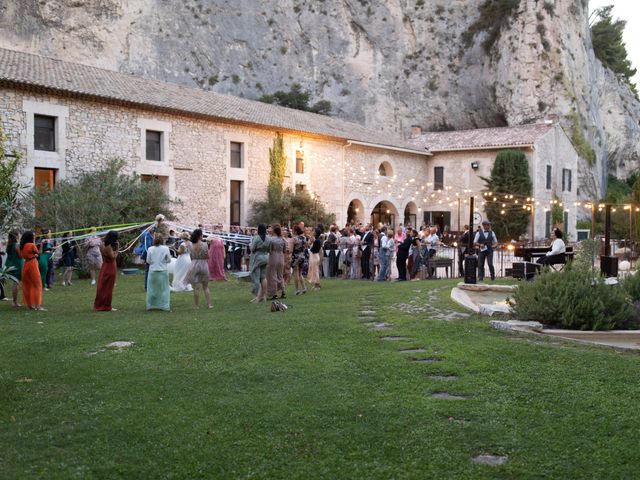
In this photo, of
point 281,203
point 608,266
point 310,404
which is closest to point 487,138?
point 281,203

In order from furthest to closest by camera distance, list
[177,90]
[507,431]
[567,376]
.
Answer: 1. [177,90]
2. [567,376]
3. [507,431]

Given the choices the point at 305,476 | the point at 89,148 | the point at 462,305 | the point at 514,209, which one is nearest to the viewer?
the point at 305,476

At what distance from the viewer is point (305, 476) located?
14.3 ft

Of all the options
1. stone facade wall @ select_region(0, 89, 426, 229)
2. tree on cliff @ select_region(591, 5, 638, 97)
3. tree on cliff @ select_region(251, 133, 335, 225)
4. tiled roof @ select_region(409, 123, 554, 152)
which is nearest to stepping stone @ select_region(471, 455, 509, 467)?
stone facade wall @ select_region(0, 89, 426, 229)

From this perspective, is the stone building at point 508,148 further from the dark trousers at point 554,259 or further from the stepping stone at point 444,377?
the stepping stone at point 444,377

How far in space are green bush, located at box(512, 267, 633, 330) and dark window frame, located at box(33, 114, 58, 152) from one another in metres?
19.1

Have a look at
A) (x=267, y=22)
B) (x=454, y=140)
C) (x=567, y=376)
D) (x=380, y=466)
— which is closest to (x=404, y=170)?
(x=454, y=140)

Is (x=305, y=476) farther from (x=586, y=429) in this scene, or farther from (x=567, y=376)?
(x=567, y=376)

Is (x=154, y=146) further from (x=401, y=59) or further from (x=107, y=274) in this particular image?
(x=401, y=59)

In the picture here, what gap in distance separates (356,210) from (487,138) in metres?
10.6

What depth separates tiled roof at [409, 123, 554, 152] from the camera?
Answer: 39.9 m

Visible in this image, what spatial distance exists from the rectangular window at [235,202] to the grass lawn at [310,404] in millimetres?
20350

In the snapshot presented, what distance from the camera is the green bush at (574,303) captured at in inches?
372

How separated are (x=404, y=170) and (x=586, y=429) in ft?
117
